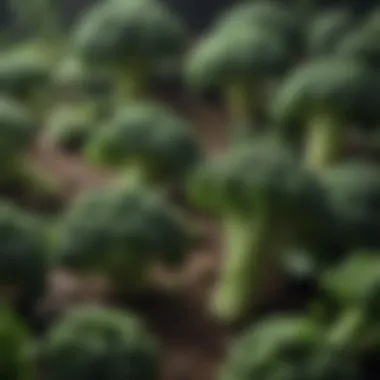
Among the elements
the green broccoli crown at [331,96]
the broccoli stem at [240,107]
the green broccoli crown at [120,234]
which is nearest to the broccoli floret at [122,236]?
the green broccoli crown at [120,234]

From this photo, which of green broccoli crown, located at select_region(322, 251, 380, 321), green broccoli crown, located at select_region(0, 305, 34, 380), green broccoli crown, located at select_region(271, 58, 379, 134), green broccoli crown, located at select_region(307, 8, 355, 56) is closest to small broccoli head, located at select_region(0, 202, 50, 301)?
green broccoli crown, located at select_region(0, 305, 34, 380)

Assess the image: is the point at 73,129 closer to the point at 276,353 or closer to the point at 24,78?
the point at 24,78

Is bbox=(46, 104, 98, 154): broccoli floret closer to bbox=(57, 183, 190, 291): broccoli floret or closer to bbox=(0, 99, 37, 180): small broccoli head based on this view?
bbox=(0, 99, 37, 180): small broccoli head

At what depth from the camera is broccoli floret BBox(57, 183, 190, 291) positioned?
3.98ft

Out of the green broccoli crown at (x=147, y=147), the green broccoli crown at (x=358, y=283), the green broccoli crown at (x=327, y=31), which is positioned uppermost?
the green broccoli crown at (x=327, y=31)

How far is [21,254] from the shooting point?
1.17 metres

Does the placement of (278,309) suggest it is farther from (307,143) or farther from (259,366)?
(307,143)

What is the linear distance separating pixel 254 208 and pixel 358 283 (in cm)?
16

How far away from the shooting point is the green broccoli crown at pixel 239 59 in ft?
5.16

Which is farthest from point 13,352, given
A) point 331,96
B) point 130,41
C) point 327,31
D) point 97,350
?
point 327,31

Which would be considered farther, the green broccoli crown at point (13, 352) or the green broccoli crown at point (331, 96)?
the green broccoli crown at point (331, 96)

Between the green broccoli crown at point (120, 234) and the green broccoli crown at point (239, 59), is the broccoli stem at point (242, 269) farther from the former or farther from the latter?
the green broccoli crown at point (239, 59)

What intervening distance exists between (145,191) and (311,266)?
23cm

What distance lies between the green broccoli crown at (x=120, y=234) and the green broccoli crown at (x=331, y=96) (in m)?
0.32
